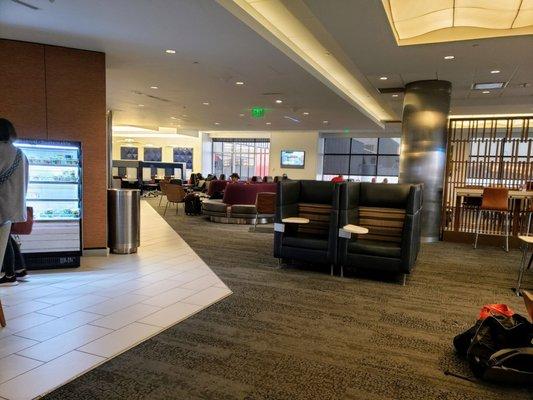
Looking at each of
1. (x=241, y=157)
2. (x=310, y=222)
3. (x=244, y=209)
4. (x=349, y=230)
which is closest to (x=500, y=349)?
(x=349, y=230)

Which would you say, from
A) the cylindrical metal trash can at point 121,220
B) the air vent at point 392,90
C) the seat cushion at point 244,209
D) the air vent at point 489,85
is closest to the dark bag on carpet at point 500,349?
the cylindrical metal trash can at point 121,220

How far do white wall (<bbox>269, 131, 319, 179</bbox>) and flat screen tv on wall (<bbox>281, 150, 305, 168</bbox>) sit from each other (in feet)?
0.49

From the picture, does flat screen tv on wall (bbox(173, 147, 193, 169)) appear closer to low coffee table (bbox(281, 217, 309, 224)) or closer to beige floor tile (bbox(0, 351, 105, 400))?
low coffee table (bbox(281, 217, 309, 224))

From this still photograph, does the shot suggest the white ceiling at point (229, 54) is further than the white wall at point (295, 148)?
No

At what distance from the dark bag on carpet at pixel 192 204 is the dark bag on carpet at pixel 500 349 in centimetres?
877

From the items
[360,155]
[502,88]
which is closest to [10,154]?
[502,88]

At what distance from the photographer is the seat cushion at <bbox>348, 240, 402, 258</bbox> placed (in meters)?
4.55

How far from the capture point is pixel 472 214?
8.17 m

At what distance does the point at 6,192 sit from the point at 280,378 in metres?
2.67

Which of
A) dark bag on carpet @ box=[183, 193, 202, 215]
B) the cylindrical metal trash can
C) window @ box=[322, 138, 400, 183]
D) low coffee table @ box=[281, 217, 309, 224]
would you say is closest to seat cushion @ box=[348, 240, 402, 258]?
low coffee table @ box=[281, 217, 309, 224]

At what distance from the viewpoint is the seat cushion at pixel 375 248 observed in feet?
14.9

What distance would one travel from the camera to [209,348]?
2.79 m

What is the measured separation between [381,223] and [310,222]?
3.29ft

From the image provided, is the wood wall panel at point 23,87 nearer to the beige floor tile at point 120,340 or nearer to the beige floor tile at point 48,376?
the beige floor tile at point 120,340
